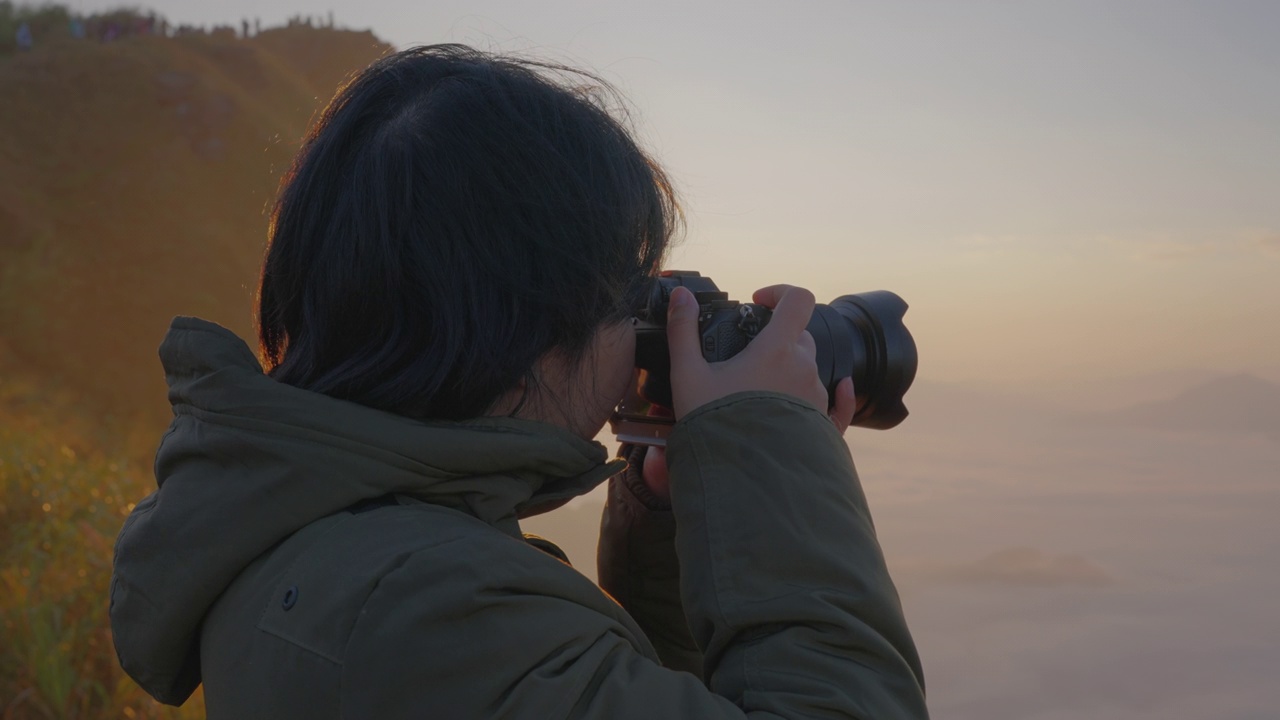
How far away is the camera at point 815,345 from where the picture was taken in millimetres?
1232

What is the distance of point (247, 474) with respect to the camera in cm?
94

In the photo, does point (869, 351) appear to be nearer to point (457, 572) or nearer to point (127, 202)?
point (457, 572)

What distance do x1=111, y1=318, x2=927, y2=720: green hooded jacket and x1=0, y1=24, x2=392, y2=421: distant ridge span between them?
8864mm

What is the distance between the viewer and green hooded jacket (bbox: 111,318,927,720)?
0.85 metres

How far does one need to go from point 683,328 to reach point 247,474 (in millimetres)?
480

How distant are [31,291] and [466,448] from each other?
1052 cm

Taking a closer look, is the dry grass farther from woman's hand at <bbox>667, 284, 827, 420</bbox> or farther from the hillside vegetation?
woman's hand at <bbox>667, 284, 827, 420</bbox>

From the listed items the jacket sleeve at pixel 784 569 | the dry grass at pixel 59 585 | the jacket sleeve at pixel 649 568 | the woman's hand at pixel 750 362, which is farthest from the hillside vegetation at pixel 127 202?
the jacket sleeve at pixel 784 569

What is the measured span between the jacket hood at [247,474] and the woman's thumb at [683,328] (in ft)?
0.65

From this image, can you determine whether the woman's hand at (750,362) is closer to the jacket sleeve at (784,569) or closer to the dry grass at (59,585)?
the jacket sleeve at (784,569)

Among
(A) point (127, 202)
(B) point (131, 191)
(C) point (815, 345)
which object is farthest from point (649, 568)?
(B) point (131, 191)

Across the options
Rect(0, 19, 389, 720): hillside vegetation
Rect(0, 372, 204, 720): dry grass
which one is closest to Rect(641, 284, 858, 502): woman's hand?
Rect(0, 372, 204, 720): dry grass

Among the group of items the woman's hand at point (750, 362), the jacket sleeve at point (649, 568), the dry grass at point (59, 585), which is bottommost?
the dry grass at point (59, 585)

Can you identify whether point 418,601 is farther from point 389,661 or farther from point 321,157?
point 321,157
